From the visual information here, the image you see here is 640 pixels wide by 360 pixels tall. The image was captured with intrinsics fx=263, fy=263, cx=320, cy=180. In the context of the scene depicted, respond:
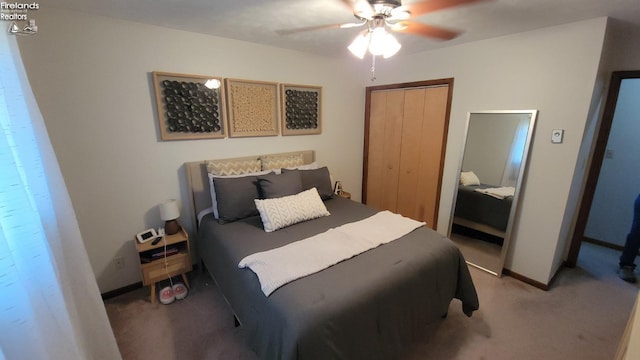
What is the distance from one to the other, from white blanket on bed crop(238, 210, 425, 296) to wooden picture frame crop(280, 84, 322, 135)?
1.52 m

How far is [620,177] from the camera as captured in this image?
125 inches

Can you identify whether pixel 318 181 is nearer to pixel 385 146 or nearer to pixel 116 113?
pixel 385 146

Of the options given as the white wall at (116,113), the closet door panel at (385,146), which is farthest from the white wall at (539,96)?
the white wall at (116,113)

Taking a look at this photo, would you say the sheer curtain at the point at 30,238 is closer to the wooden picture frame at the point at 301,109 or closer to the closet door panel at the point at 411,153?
the wooden picture frame at the point at 301,109

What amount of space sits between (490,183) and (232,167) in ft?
8.80

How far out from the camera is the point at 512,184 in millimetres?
2572

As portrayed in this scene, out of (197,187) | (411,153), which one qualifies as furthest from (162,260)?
(411,153)

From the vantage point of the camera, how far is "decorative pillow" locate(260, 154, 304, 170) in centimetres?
291

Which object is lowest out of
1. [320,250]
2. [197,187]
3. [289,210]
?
[320,250]

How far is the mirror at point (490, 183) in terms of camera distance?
2.51 meters

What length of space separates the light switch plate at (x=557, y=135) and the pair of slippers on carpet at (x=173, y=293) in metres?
3.52

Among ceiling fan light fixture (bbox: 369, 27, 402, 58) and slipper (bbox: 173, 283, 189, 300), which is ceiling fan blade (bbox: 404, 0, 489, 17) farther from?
slipper (bbox: 173, 283, 189, 300)

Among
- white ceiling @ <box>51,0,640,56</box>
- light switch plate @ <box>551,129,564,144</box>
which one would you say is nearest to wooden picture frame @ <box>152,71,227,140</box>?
white ceiling @ <box>51,0,640,56</box>

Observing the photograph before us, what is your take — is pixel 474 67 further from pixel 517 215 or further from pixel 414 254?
pixel 414 254
